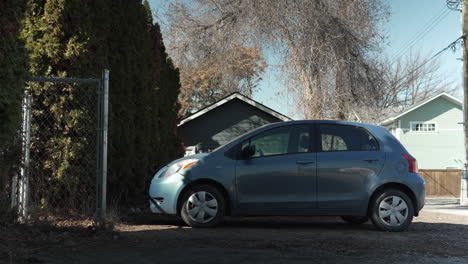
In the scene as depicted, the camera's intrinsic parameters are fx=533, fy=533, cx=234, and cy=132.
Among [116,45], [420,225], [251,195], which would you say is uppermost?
[116,45]

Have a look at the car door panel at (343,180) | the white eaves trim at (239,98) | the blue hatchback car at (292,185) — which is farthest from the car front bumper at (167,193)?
the white eaves trim at (239,98)

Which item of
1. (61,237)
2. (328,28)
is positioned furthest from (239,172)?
(328,28)

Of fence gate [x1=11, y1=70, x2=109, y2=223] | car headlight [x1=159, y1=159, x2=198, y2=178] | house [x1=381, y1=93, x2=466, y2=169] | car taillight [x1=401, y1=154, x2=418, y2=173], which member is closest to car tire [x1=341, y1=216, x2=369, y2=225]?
car taillight [x1=401, y1=154, x2=418, y2=173]

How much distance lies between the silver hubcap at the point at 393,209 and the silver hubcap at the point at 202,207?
8.59 feet

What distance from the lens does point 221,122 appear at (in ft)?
85.8

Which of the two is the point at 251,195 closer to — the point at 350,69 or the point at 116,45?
the point at 116,45

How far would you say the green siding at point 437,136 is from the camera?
39219 mm

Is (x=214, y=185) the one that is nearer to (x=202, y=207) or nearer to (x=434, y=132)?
(x=202, y=207)

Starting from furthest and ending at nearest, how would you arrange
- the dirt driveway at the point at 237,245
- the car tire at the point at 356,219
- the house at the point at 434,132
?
1. the house at the point at 434,132
2. the car tire at the point at 356,219
3. the dirt driveway at the point at 237,245

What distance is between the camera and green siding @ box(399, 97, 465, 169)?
39.2m

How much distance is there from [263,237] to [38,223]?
3225 millimetres

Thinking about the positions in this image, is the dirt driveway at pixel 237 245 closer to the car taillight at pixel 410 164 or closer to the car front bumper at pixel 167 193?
the car front bumper at pixel 167 193

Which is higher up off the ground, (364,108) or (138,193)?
(364,108)

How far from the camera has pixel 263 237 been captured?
23.9 ft
